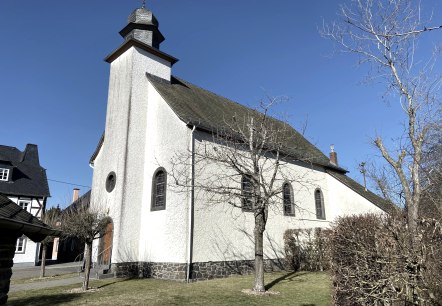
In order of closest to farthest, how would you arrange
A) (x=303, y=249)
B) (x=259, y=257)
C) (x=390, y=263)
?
(x=390, y=263)
(x=259, y=257)
(x=303, y=249)

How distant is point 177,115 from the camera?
14203 millimetres

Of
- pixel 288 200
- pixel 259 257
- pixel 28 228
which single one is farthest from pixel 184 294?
pixel 288 200

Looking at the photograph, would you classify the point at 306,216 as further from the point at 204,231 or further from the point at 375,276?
the point at 375,276

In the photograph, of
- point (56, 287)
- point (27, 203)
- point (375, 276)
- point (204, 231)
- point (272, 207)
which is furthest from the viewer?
point (27, 203)

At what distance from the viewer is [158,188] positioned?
14.5 metres

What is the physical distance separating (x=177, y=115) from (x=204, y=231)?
4.86 meters

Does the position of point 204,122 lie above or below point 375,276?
above

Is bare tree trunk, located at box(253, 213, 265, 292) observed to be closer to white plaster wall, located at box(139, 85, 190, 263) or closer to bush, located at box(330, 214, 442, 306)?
white plaster wall, located at box(139, 85, 190, 263)

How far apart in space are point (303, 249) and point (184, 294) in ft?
25.6

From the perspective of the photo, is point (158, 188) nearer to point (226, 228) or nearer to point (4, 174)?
point (226, 228)

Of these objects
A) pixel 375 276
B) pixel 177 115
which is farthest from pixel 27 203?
pixel 375 276

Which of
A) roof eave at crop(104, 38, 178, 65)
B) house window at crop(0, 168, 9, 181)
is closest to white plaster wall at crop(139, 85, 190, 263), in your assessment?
roof eave at crop(104, 38, 178, 65)

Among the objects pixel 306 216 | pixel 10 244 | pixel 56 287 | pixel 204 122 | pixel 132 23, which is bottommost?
pixel 56 287

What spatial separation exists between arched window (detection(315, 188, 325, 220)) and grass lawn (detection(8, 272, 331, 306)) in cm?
762
